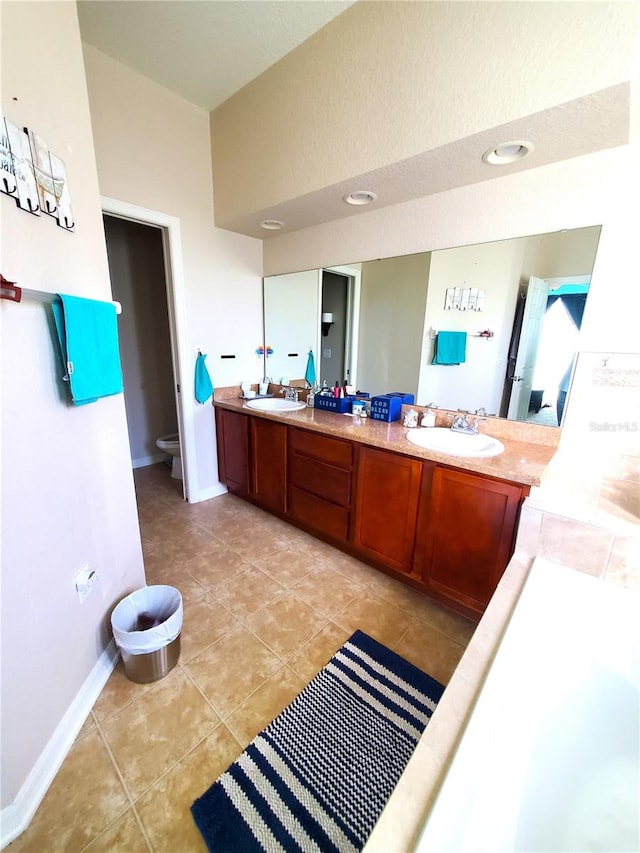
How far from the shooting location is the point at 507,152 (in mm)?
1478

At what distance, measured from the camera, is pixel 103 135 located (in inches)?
80.0

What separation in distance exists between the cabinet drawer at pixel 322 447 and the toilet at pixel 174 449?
4.99ft

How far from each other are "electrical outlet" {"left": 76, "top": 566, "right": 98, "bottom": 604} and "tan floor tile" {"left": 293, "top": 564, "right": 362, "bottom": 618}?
3.32ft

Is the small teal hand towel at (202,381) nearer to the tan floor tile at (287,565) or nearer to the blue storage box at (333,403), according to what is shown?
the blue storage box at (333,403)

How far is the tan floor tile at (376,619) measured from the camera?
1658 mm

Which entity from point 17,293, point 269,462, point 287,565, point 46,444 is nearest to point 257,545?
point 287,565

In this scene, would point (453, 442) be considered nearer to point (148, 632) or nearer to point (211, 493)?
point (148, 632)

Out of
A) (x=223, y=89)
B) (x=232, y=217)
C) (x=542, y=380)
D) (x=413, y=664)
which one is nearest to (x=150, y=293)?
(x=232, y=217)

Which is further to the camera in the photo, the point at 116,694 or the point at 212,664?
the point at 212,664

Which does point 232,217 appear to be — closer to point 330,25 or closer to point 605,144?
point 330,25

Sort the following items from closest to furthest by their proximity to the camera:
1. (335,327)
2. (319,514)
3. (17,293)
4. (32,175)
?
(17,293)
(32,175)
(319,514)
(335,327)

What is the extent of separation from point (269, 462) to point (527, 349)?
180cm

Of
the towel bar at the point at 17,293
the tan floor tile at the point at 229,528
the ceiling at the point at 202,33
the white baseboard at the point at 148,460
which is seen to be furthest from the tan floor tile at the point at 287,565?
the ceiling at the point at 202,33

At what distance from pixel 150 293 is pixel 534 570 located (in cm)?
389
